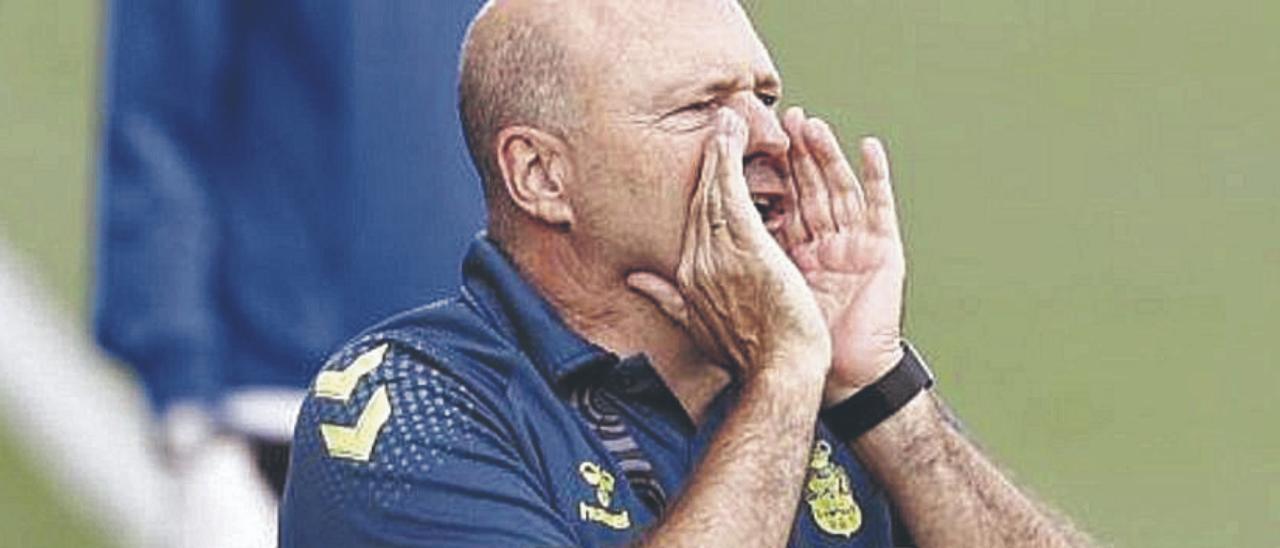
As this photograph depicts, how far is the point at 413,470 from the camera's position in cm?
372

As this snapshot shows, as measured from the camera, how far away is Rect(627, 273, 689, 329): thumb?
391 centimetres

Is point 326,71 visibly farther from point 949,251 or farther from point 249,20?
point 949,251

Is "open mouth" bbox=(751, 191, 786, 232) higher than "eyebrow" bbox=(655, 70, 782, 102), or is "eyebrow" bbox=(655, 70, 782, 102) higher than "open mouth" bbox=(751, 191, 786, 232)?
"eyebrow" bbox=(655, 70, 782, 102)

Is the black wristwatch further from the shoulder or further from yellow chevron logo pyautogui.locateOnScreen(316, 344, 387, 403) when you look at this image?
yellow chevron logo pyautogui.locateOnScreen(316, 344, 387, 403)

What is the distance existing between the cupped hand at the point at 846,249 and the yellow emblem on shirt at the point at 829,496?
60 mm

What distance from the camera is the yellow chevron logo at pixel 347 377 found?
3.80 m

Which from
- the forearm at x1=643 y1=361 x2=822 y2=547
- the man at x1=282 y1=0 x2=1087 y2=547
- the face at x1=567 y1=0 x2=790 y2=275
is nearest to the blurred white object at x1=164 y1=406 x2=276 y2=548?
the man at x1=282 y1=0 x2=1087 y2=547

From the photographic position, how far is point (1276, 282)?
8461 millimetres

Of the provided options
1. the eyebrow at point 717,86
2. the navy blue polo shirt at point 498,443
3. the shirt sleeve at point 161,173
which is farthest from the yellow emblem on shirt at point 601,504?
the shirt sleeve at point 161,173

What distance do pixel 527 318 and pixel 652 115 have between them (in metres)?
0.22

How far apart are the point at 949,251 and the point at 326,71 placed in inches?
140

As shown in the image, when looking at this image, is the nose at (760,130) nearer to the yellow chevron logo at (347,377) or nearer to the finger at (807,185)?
the finger at (807,185)

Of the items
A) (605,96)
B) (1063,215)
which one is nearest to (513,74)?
(605,96)

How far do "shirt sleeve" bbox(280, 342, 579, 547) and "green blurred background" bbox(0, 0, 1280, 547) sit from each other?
4.09 meters
